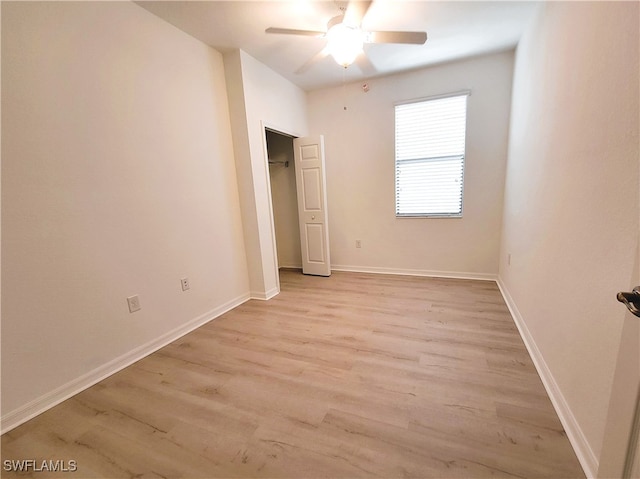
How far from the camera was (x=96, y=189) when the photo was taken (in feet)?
5.72

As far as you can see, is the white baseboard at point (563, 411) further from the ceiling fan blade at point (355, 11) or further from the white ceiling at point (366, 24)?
the white ceiling at point (366, 24)

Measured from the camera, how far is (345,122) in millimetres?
3652

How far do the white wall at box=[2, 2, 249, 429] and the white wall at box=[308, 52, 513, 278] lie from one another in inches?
70.7

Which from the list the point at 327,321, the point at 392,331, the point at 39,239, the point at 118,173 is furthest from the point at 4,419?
the point at 392,331

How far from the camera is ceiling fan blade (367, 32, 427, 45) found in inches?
71.1

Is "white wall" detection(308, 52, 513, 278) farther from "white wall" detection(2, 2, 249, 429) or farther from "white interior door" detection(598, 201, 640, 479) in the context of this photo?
Result: "white interior door" detection(598, 201, 640, 479)

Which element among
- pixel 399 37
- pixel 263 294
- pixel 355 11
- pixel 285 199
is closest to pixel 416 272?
pixel 263 294

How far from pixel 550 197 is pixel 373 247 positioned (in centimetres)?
233

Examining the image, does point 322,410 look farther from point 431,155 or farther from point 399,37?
point 431,155

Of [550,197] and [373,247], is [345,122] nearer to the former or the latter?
[373,247]

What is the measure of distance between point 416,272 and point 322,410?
8.57ft

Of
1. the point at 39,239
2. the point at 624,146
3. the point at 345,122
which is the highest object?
the point at 345,122

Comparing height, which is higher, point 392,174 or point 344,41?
point 344,41

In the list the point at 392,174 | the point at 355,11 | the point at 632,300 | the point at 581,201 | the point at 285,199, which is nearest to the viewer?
the point at 632,300
